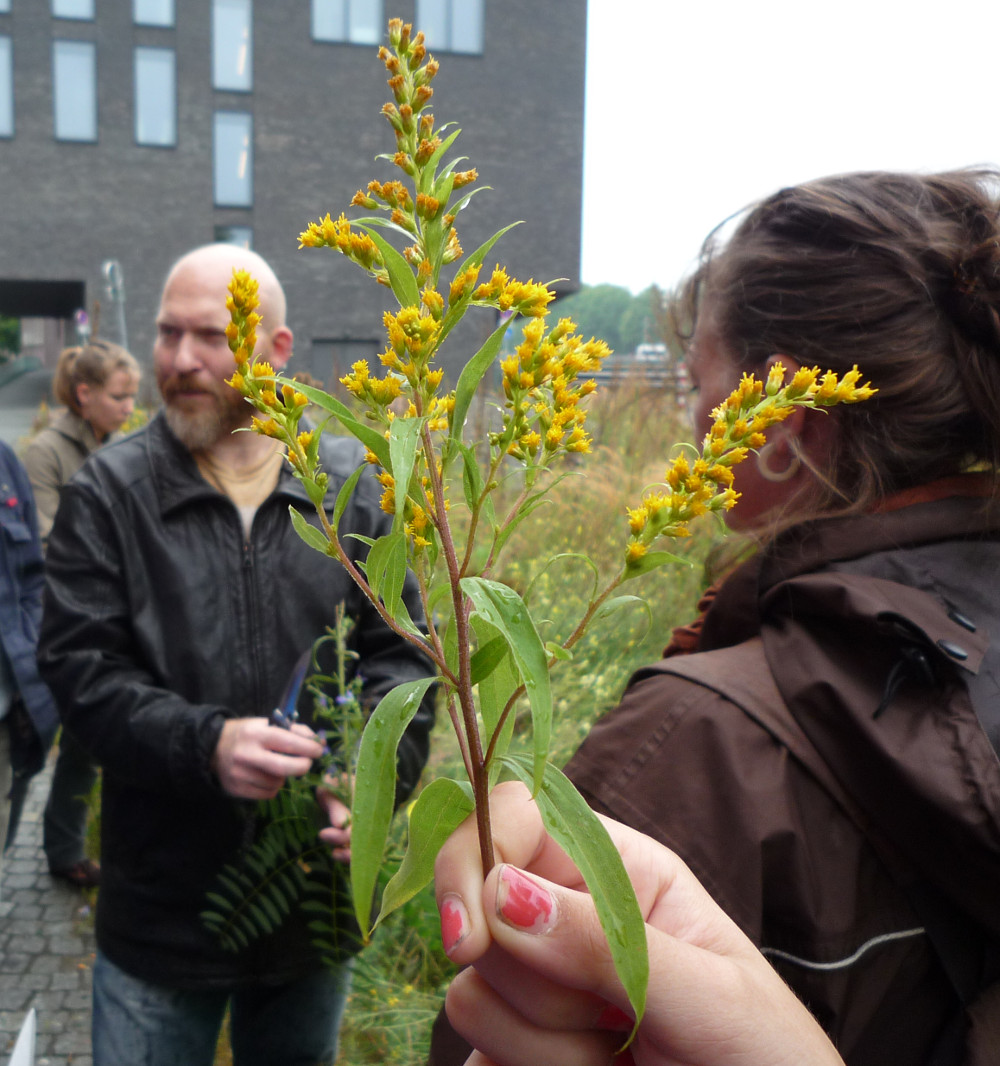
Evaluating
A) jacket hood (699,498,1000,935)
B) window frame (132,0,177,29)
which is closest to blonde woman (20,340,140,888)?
jacket hood (699,498,1000,935)

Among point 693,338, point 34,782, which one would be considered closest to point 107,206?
point 34,782

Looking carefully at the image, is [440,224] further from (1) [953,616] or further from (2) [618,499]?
(2) [618,499]

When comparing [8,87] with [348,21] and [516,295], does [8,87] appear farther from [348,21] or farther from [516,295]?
[516,295]

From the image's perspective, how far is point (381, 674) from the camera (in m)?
2.49

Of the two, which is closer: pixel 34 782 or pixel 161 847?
pixel 161 847

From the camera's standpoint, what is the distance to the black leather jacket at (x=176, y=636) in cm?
236

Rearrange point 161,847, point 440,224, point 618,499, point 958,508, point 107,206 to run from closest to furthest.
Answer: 1. point 440,224
2. point 958,508
3. point 161,847
4. point 618,499
5. point 107,206

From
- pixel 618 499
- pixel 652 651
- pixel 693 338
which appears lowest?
pixel 652 651

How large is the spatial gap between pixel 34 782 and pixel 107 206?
2184 centimetres

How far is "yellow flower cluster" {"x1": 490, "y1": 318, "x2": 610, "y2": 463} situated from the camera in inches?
24.5

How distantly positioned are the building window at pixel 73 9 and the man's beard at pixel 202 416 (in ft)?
81.9

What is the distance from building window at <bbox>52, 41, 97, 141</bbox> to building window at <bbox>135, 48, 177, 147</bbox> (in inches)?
41.5

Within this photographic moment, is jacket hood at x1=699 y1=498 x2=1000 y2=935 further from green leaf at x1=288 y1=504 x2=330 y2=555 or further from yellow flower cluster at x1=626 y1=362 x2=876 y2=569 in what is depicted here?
green leaf at x1=288 y1=504 x2=330 y2=555

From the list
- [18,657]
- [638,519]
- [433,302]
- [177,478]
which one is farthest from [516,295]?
[18,657]
